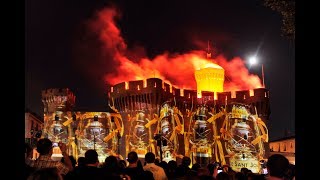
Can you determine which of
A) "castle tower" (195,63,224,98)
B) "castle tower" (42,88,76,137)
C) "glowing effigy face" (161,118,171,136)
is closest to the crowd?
"glowing effigy face" (161,118,171,136)

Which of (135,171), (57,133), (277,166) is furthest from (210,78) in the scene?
(277,166)

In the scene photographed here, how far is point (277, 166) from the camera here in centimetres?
460

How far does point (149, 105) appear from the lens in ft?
166

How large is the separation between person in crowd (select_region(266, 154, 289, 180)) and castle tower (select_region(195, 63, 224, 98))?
199ft

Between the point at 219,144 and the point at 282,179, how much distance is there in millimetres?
48565

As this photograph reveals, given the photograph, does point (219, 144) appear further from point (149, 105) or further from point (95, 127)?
point (95, 127)

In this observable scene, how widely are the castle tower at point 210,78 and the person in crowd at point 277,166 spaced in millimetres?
60659

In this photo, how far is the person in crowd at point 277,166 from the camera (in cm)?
457

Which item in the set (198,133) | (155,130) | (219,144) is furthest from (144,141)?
(219,144)

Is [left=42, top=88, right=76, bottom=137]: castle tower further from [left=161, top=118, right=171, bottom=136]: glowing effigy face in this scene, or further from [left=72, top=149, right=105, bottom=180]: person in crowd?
[left=72, top=149, right=105, bottom=180]: person in crowd

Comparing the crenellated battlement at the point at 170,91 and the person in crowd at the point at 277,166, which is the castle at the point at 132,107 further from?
the person in crowd at the point at 277,166

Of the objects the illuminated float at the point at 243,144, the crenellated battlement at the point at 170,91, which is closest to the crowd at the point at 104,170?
the illuminated float at the point at 243,144

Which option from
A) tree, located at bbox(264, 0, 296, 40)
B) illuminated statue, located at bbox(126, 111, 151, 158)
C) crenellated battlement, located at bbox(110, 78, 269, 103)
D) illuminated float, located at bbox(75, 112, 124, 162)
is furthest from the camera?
crenellated battlement, located at bbox(110, 78, 269, 103)

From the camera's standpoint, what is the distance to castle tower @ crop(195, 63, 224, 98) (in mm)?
65562
